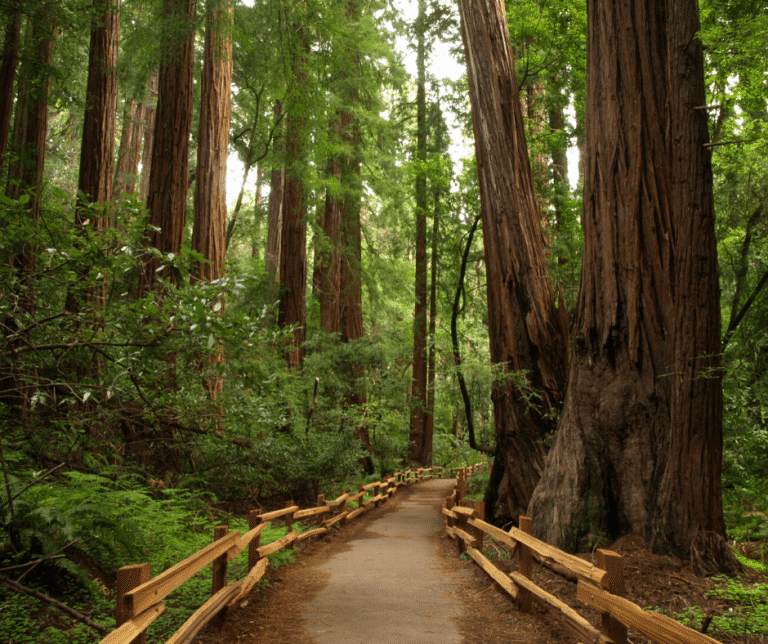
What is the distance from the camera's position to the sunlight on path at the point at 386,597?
14.9 feet

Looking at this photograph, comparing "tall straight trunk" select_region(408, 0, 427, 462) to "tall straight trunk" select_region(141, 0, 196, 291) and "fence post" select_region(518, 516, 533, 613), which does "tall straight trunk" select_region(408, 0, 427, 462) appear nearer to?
"tall straight trunk" select_region(141, 0, 196, 291)

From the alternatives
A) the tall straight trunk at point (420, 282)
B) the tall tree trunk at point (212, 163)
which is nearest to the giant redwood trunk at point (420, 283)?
the tall straight trunk at point (420, 282)

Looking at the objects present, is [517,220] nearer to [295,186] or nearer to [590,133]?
[590,133]

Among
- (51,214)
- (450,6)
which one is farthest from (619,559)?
(450,6)

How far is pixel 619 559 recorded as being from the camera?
3.68 metres

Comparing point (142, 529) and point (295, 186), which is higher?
point (295, 186)

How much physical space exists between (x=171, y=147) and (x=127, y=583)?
8500mm

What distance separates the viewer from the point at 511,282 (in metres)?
8.99

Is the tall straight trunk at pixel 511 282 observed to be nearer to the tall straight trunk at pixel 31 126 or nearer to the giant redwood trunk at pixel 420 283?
the tall straight trunk at pixel 31 126

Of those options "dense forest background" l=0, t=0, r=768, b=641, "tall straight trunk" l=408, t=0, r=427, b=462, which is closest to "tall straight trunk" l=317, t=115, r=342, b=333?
"dense forest background" l=0, t=0, r=768, b=641

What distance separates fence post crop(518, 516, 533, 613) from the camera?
524cm

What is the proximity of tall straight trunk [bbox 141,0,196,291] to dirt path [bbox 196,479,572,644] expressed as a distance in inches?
222

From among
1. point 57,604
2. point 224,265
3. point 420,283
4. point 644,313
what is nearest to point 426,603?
point 57,604

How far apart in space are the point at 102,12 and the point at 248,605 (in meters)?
8.08
